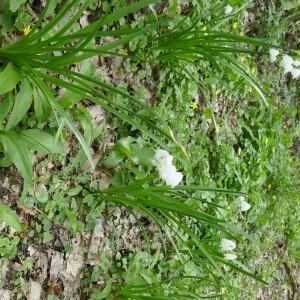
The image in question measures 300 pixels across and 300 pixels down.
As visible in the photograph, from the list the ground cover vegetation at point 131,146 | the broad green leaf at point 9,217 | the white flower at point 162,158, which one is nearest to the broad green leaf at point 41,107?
the ground cover vegetation at point 131,146

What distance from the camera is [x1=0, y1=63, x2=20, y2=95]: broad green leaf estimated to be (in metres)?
1.15

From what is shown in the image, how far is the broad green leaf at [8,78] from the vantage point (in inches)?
45.1

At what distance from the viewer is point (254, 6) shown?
2.36 metres

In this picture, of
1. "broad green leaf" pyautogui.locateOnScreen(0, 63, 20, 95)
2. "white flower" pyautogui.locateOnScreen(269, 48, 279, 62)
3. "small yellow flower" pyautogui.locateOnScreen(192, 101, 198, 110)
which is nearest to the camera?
"broad green leaf" pyautogui.locateOnScreen(0, 63, 20, 95)

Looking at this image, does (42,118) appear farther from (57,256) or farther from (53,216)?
(57,256)

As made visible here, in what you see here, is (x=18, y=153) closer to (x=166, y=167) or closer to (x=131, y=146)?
(x=131, y=146)

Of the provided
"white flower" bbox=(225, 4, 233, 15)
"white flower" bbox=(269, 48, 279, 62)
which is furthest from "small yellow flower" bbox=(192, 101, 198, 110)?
"white flower" bbox=(269, 48, 279, 62)

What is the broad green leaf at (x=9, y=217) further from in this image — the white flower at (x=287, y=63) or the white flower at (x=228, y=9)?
the white flower at (x=287, y=63)

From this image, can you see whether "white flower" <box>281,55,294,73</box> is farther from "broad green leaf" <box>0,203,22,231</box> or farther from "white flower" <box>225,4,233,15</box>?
"broad green leaf" <box>0,203,22,231</box>

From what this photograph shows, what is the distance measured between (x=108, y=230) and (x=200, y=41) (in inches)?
24.6

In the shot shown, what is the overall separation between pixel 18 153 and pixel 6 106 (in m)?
0.11

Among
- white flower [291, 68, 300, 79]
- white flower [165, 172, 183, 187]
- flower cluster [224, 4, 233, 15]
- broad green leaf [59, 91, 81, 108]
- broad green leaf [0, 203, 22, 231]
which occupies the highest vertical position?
white flower [291, 68, 300, 79]

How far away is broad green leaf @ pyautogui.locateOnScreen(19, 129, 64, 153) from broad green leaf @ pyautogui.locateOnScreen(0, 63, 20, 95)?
0.40 ft

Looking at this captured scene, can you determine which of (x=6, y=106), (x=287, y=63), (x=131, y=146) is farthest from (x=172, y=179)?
(x=287, y=63)
